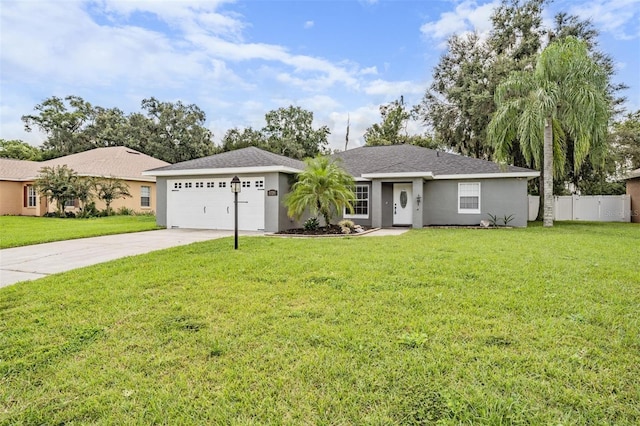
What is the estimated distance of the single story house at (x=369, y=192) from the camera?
13500 millimetres

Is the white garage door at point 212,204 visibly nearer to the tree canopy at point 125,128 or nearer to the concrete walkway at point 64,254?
the concrete walkway at point 64,254

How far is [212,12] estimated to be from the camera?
36.4ft

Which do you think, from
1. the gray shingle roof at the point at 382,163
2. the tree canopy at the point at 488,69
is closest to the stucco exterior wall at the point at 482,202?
the gray shingle roof at the point at 382,163

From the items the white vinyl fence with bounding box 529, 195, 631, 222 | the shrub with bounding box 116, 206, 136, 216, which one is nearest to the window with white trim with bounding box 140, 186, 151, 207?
the shrub with bounding box 116, 206, 136, 216

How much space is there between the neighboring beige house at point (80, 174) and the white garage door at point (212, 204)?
31.0 feet

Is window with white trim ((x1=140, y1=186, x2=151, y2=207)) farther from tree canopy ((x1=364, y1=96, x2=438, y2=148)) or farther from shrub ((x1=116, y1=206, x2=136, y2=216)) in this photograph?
tree canopy ((x1=364, y1=96, x2=438, y2=148))

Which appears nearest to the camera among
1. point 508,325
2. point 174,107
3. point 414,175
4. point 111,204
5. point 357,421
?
point 357,421

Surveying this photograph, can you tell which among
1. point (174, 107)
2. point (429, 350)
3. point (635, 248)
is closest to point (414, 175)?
point (635, 248)

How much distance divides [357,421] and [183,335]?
2.04 metres

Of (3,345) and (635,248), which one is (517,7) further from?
(3,345)

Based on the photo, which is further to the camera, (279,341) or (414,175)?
(414,175)

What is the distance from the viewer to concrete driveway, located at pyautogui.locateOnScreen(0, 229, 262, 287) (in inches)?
252

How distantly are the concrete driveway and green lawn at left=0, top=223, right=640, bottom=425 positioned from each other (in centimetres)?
106

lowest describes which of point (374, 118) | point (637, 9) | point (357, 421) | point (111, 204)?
point (357, 421)
